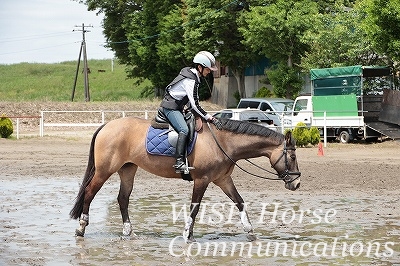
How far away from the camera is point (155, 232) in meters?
12.5

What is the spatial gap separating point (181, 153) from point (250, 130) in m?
1.11

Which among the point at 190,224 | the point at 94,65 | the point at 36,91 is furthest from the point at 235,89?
the point at 94,65

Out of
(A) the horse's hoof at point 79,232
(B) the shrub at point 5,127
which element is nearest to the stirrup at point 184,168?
(A) the horse's hoof at point 79,232

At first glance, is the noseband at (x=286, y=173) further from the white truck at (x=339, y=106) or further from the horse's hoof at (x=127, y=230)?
the white truck at (x=339, y=106)

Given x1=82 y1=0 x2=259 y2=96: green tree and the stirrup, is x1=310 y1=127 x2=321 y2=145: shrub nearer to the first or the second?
the stirrup

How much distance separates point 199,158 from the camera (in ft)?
39.0

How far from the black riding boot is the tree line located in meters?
22.7

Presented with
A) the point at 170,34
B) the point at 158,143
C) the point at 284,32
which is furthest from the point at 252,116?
the point at 170,34

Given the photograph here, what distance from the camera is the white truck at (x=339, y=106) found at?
3394cm

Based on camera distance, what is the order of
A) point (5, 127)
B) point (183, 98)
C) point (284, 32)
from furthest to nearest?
point (284, 32) → point (5, 127) → point (183, 98)

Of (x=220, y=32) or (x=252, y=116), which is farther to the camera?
(x=220, y=32)

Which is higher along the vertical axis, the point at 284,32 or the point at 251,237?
the point at 284,32

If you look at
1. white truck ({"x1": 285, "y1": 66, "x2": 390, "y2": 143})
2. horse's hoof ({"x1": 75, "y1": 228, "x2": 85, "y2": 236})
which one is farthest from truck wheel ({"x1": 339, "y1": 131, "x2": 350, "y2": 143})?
horse's hoof ({"x1": 75, "y1": 228, "x2": 85, "y2": 236})

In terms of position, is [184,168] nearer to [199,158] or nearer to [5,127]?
[199,158]
